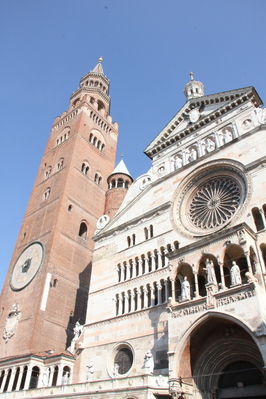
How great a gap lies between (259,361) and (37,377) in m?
16.2

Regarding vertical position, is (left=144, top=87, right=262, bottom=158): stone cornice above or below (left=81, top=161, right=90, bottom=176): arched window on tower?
below

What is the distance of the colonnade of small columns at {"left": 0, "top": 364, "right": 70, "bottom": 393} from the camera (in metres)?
22.8

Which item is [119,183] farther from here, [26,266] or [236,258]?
[236,258]

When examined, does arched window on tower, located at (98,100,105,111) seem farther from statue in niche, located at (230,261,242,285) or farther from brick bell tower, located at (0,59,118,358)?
statue in niche, located at (230,261,242,285)

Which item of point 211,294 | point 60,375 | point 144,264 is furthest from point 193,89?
point 60,375

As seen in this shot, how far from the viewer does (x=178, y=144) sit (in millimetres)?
27391

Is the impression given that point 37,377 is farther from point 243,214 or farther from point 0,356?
point 243,214

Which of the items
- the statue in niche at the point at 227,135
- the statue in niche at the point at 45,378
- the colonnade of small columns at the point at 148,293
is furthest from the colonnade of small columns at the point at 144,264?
the statue in niche at the point at 227,135

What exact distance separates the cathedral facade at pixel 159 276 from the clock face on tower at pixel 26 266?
0.14m

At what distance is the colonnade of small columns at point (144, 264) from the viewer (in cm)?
2199

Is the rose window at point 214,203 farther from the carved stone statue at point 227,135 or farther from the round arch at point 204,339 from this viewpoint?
the round arch at point 204,339

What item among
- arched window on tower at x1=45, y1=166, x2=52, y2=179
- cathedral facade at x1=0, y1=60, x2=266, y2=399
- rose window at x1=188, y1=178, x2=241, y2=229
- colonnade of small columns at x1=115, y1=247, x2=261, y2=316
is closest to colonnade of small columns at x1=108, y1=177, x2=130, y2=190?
cathedral facade at x1=0, y1=60, x2=266, y2=399

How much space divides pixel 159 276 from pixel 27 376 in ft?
37.1

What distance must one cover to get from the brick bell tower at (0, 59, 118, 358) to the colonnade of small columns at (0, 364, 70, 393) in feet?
4.45
